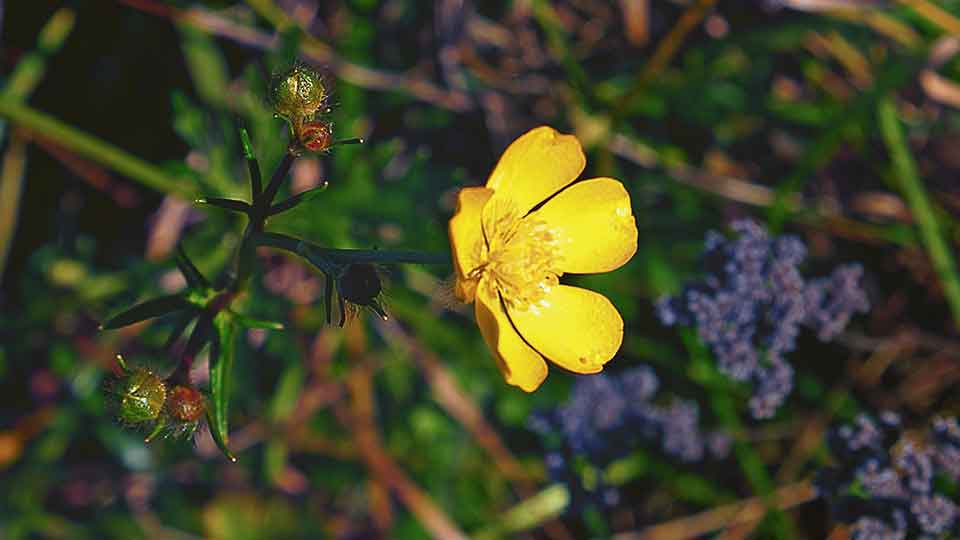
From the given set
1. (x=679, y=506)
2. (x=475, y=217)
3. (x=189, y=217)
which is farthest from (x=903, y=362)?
(x=189, y=217)

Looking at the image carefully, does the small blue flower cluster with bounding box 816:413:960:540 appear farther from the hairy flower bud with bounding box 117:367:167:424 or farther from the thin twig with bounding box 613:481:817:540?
the hairy flower bud with bounding box 117:367:167:424

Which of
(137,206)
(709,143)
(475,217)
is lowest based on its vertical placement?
(137,206)

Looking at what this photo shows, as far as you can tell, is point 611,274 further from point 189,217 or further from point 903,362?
point 189,217

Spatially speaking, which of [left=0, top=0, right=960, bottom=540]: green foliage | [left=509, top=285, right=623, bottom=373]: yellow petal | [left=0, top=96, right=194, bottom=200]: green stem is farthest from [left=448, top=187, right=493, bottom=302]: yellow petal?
[left=0, top=96, right=194, bottom=200]: green stem

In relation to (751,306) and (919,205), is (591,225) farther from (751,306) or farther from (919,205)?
(919,205)

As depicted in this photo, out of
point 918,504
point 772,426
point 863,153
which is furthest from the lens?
point 863,153

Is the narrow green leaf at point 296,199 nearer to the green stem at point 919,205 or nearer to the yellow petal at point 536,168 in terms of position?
the yellow petal at point 536,168

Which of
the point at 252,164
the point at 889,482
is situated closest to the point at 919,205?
the point at 889,482
